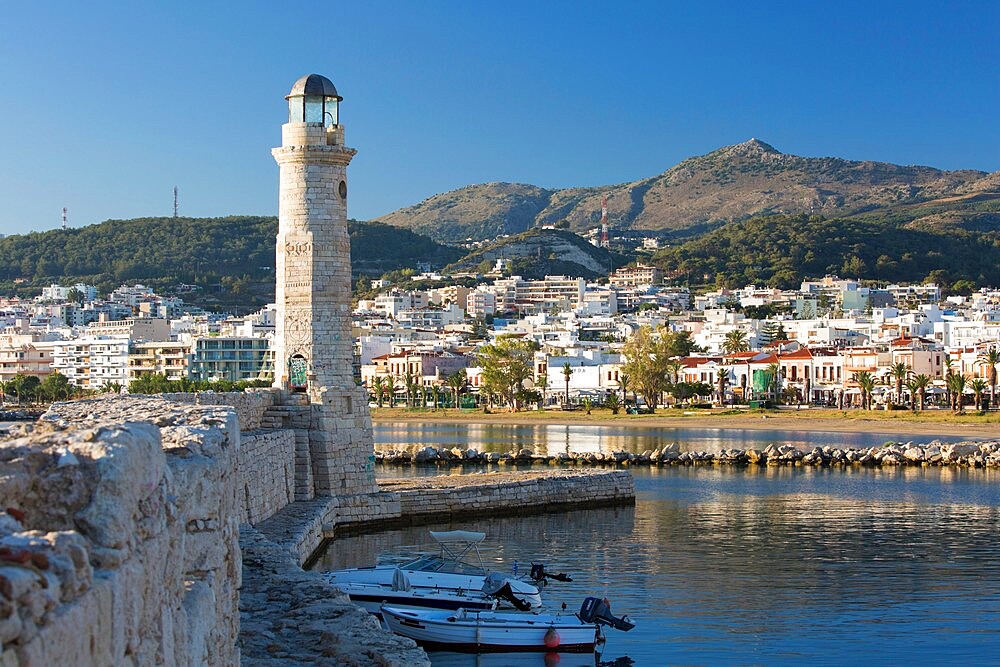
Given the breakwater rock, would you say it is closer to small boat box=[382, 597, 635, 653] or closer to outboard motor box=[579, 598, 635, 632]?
outboard motor box=[579, 598, 635, 632]

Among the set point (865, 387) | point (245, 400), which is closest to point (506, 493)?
point (245, 400)

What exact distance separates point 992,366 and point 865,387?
657cm

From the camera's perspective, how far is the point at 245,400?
20.6m

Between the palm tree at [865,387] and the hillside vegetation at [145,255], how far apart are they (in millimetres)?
105964

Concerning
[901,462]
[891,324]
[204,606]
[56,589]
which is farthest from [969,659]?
[891,324]

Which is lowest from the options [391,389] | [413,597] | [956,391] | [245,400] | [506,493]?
[413,597]

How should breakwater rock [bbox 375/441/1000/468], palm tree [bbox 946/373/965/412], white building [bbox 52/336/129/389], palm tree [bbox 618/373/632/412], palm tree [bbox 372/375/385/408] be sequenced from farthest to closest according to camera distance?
white building [bbox 52/336/129/389] < palm tree [bbox 372/375/385/408] < palm tree [bbox 618/373/632/412] < palm tree [bbox 946/373/965/412] < breakwater rock [bbox 375/441/1000/468]

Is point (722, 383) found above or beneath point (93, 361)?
beneath

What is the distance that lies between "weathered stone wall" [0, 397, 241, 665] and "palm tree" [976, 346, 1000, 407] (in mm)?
70372

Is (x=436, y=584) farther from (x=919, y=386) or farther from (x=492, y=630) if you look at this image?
(x=919, y=386)

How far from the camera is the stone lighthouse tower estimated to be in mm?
21328

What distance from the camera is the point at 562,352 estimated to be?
10438 cm

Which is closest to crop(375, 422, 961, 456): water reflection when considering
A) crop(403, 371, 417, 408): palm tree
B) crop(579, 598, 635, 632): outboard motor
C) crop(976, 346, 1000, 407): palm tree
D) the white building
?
crop(976, 346, 1000, 407): palm tree

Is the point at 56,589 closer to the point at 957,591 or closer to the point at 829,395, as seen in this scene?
the point at 957,591
